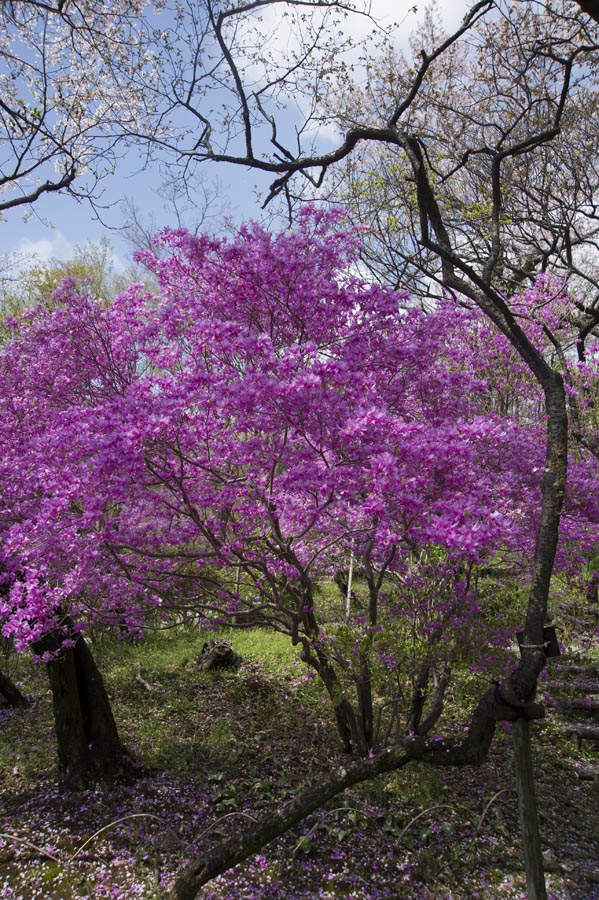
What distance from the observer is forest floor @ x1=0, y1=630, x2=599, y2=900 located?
3762 mm

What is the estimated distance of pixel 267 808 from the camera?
14.8 ft

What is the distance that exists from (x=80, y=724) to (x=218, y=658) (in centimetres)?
304

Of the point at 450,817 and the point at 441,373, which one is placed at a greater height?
the point at 441,373

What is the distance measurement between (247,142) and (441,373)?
257 centimetres

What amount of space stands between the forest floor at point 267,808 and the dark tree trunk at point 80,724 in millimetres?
177

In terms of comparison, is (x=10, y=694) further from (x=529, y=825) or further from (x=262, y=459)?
(x=529, y=825)

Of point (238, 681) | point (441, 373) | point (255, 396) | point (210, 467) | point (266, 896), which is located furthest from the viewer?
point (238, 681)

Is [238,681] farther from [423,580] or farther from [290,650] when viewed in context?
[423,580]

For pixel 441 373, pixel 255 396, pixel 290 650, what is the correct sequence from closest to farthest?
pixel 255 396 < pixel 441 373 < pixel 290 650

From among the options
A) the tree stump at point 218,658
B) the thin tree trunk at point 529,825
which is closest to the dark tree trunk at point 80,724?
the tree stump at point 218,658

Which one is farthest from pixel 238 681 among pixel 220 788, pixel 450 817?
pixel 450 817

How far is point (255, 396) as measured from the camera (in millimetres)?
3250

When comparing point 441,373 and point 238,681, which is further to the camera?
point 238,681

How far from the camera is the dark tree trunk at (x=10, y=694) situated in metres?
A: 6.80
